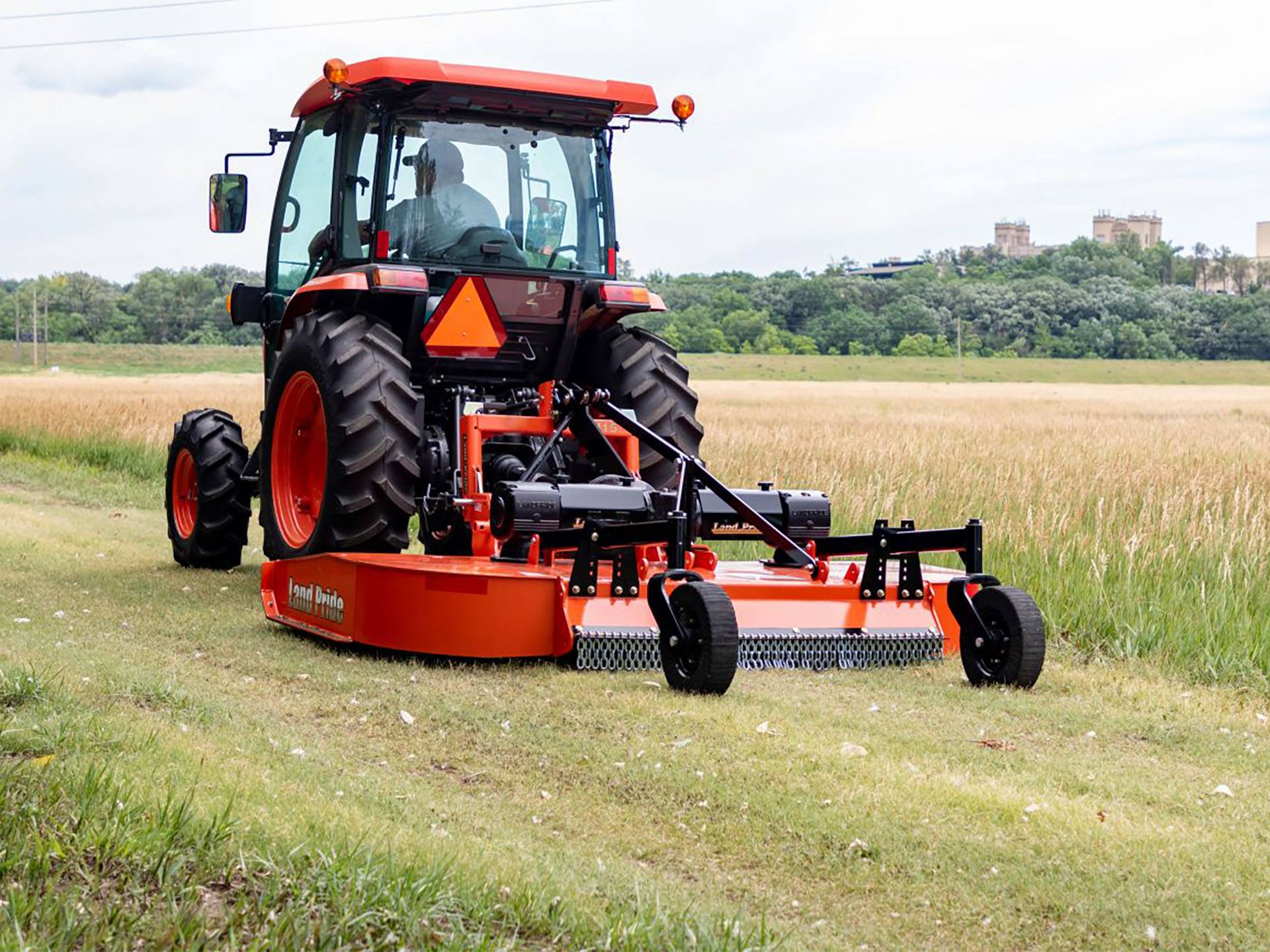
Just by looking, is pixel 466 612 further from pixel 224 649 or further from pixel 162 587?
pixel 162 587

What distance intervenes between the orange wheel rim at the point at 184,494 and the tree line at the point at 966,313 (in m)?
48.1

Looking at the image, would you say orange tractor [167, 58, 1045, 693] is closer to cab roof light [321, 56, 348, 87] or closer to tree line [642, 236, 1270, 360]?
cab roof light [321, 56, 348, 87]

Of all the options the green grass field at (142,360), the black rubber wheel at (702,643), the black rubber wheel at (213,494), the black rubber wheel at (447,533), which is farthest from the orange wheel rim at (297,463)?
the green grass field at (142,360)

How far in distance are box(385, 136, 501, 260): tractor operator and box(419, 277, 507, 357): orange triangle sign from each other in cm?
38

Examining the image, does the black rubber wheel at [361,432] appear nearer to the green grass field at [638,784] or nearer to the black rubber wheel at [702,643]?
the green grass field at [638,784]

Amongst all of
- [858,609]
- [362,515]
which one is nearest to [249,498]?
[362,515]

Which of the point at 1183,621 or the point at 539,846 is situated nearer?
the point at 539,846

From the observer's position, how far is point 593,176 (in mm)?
8062

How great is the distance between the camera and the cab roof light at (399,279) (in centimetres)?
705

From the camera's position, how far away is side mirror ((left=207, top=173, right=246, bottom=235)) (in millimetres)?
8641

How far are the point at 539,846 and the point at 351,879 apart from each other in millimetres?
755

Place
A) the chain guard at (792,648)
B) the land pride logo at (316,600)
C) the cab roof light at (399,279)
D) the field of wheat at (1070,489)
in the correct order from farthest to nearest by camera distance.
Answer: the field of wheat at (1070,489)
the cab roof light at (399,279)
the land pride logo at (316,600)
the chain guard at (792,648)

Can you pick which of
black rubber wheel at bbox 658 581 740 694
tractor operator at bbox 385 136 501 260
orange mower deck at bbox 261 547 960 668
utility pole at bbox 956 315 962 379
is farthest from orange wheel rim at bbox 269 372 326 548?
utility pole at bbox 956 315 962 379

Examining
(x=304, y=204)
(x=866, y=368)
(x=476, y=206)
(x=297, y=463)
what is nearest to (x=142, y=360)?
(x=866, y=368)
